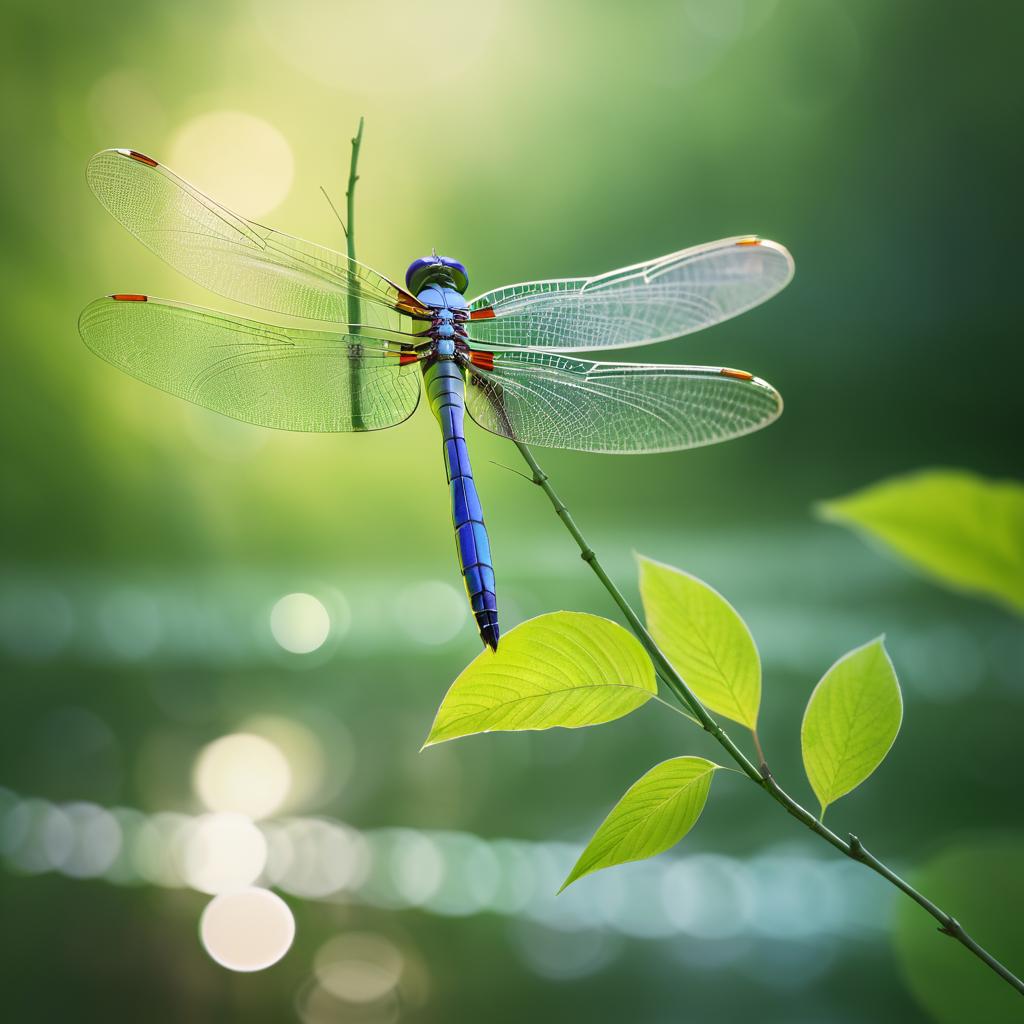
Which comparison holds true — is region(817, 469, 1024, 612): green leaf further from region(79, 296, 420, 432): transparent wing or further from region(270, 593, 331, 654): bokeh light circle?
region(270, 593, 331, 654): bokeh light circle

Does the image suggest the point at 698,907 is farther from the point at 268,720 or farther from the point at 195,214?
the point at 195,214

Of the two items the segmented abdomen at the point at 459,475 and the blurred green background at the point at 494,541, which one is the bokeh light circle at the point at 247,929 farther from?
the segmented abdomen at the point at 459,475

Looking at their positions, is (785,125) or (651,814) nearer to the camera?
(651,814)

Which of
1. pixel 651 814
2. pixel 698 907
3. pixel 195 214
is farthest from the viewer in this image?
pixel 698 907

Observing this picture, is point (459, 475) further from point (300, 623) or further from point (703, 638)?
point (300, 623)

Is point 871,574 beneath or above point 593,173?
beneath

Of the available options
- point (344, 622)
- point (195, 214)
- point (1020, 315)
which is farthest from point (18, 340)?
point (1020, 315)
